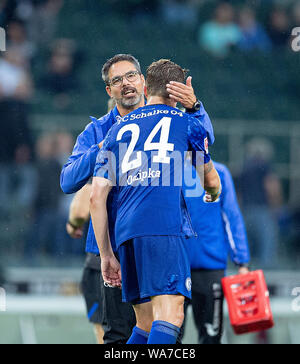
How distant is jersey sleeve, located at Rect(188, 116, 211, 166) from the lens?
12.4ft

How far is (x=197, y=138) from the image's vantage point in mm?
3771

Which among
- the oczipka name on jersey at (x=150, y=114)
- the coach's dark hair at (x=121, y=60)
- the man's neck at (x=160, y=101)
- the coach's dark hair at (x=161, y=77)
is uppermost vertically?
the coach's dark hair at (x=121, y=60)

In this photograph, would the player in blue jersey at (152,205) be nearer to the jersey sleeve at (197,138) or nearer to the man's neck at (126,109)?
the jersey sleeve at (197,138)

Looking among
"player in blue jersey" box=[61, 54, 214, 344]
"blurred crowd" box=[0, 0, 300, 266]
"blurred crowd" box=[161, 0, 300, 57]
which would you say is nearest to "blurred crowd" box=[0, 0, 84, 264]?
"blurred crowd" box=[0, 0, 300, 266]

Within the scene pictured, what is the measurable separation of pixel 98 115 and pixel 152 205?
22.6 ft

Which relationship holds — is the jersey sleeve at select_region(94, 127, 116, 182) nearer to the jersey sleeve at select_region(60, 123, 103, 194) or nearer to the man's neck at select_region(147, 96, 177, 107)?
the jersey sleeve at select_region(60, 123, 103, 194)

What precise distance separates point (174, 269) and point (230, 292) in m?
1.33

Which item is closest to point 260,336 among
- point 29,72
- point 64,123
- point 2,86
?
point 64,123

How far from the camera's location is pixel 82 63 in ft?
35.3

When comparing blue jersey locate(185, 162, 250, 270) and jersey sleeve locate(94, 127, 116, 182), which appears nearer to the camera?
jersey sleeve locate(94, 127, 116, 182)

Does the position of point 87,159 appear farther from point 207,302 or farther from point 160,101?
point 207,302

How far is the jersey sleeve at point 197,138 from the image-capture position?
377 centimetres

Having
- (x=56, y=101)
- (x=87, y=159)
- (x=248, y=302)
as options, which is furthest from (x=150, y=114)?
(x=56, y=101)

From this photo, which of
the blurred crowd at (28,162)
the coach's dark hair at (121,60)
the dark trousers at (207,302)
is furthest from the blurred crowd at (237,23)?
the coach's dark hair at (121,60)
